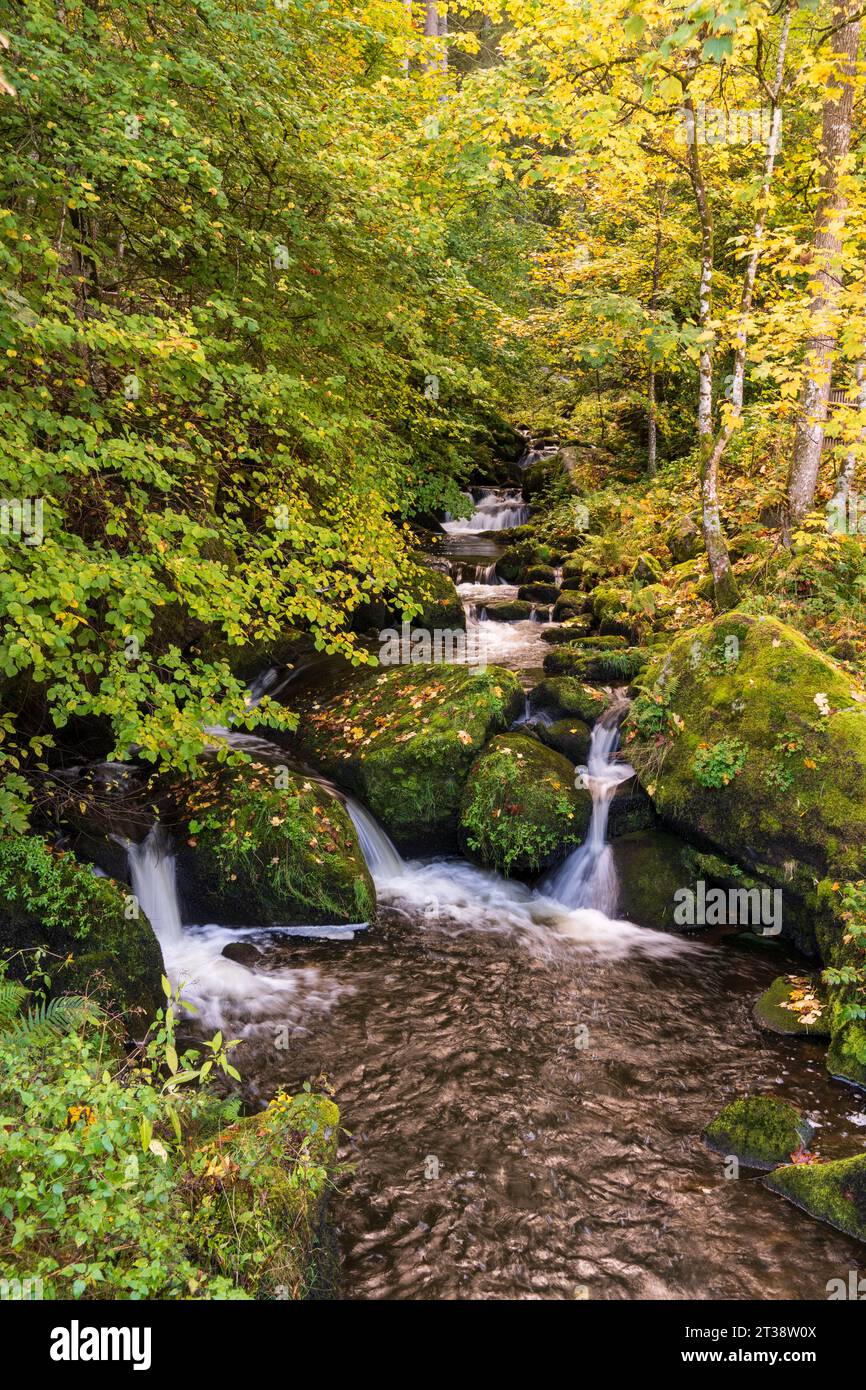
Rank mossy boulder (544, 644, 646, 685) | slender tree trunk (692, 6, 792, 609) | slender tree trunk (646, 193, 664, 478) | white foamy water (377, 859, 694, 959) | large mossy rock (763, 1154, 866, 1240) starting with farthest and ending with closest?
slender tree trunk (646, 193, 664, 478) → mossy boulder (544, 644, 646, 685) → slender tree trunk (692, 6, 792, 609) → white foamy water (377, 859, 694, 959) → large mossy rock (763, 1154, 866, 1240)

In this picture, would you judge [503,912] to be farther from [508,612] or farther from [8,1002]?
[508,612]

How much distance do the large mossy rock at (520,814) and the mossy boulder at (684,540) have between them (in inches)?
267

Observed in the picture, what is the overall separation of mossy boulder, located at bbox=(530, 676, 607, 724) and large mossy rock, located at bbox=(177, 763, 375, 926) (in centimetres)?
378

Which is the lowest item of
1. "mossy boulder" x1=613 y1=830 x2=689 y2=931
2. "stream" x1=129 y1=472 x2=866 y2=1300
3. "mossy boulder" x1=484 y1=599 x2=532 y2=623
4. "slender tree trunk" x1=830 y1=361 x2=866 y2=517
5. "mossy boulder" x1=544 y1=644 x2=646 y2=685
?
"stream" x1=129 y1=472 x2=866 y2=1300

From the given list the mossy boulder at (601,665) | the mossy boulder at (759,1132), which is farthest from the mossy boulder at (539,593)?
the mossy boulder at (759,1132)

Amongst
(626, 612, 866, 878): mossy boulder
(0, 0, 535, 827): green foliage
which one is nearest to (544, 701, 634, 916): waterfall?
(626, 612, 866, 878): mossy boulder

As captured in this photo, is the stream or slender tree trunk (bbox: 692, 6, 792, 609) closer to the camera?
the stream

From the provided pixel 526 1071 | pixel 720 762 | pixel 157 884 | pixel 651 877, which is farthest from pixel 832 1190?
pixel 157 884

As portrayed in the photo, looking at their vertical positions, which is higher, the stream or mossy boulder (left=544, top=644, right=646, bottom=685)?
mossy boulder (left=544, top=644, right=646, bottom=685)

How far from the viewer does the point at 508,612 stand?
15.9 metres

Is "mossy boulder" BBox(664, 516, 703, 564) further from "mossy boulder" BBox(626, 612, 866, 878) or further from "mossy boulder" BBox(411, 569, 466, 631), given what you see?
"mossy boulder" BBox(626, 612, 866, 878)

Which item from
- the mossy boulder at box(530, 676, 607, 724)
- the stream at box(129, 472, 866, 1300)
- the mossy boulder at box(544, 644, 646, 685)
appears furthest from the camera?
the mossy boulder at box(544, 644, 646, 685)

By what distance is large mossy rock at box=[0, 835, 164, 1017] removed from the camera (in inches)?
254
